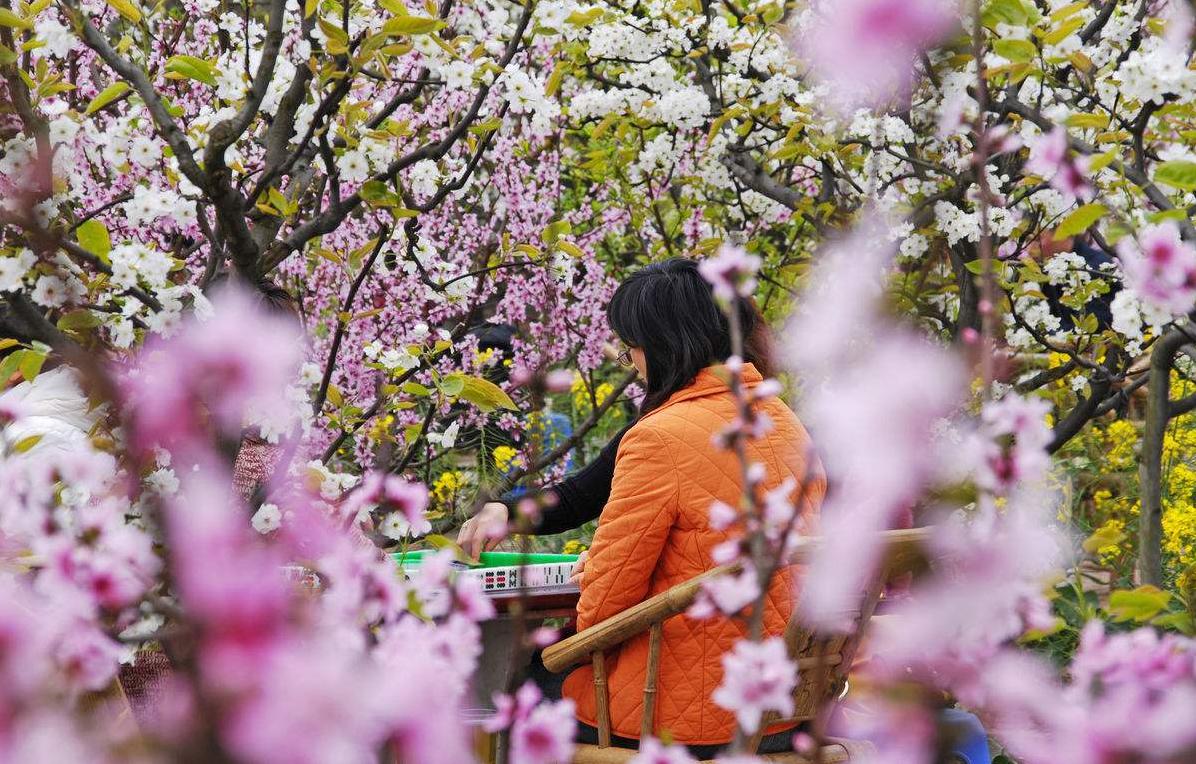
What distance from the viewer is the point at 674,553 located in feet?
7.33

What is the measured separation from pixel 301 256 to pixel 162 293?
160cm

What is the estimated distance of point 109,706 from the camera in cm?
160

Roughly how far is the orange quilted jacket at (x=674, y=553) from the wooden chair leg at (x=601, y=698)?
0.01 metres

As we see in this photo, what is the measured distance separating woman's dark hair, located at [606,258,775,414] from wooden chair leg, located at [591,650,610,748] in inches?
21.7

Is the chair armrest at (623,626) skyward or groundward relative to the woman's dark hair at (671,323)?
groundward

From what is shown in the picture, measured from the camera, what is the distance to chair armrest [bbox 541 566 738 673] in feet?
6.61

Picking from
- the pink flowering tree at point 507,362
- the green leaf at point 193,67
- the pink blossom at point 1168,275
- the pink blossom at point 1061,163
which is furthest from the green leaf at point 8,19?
the pink blossom at point 1168,275

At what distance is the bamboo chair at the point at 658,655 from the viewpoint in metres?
1.86

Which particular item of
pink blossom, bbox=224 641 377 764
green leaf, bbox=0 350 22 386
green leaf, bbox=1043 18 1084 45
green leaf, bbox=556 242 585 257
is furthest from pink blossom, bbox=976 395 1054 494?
green leaf, bbox=556 242 585 257

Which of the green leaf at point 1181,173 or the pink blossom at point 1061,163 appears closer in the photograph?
the pink blossom at point 1061,163

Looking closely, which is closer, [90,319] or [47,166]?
[47,166]

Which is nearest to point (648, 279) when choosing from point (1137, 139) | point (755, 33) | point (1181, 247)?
point (1137, 139)

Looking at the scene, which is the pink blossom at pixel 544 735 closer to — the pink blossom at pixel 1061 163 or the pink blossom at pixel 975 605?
the pink blossom at pixel 975 605

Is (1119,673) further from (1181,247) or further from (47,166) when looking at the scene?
(47,166)
